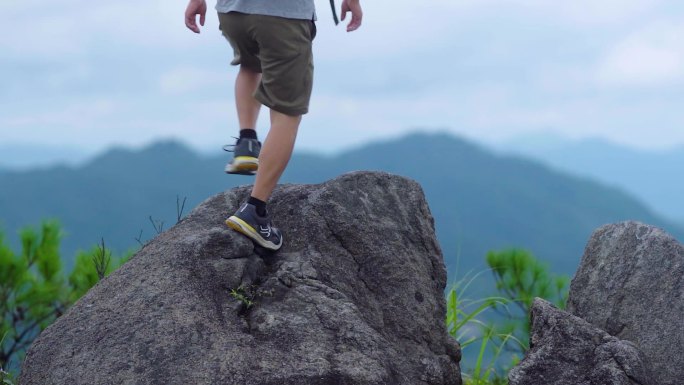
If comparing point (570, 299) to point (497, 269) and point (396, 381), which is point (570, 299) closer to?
point (396, 381)

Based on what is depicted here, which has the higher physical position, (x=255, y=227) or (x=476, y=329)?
(x=255, y=227)

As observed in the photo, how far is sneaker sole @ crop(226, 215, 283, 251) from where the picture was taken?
13.8ft

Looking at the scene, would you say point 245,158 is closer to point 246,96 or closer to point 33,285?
point 246,96

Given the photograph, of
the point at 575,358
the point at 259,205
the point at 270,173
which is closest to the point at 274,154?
the point at 270,173

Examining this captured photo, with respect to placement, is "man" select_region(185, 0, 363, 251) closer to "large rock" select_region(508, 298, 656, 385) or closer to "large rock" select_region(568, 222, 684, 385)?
"large rock" select_region(508, 298, 656, 385)

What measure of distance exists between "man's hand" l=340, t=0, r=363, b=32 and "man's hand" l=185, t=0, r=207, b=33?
705 mm

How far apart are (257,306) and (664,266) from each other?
82.3 inches

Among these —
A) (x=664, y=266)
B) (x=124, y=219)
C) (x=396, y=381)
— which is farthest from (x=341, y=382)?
(x=124, y=219)

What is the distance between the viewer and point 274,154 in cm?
432

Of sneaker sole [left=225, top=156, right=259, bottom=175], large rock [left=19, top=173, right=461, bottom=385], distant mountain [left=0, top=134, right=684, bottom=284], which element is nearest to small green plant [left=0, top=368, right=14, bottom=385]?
large rock [left=19, top=173, right=461, bottom=385]

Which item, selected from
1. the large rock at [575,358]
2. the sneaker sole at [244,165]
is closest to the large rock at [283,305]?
the sneaker sole at [244,165]

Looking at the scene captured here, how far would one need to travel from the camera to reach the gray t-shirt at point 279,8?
4.29 m

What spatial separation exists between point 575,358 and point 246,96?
2.07 meters

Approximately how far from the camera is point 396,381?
3947 mm
